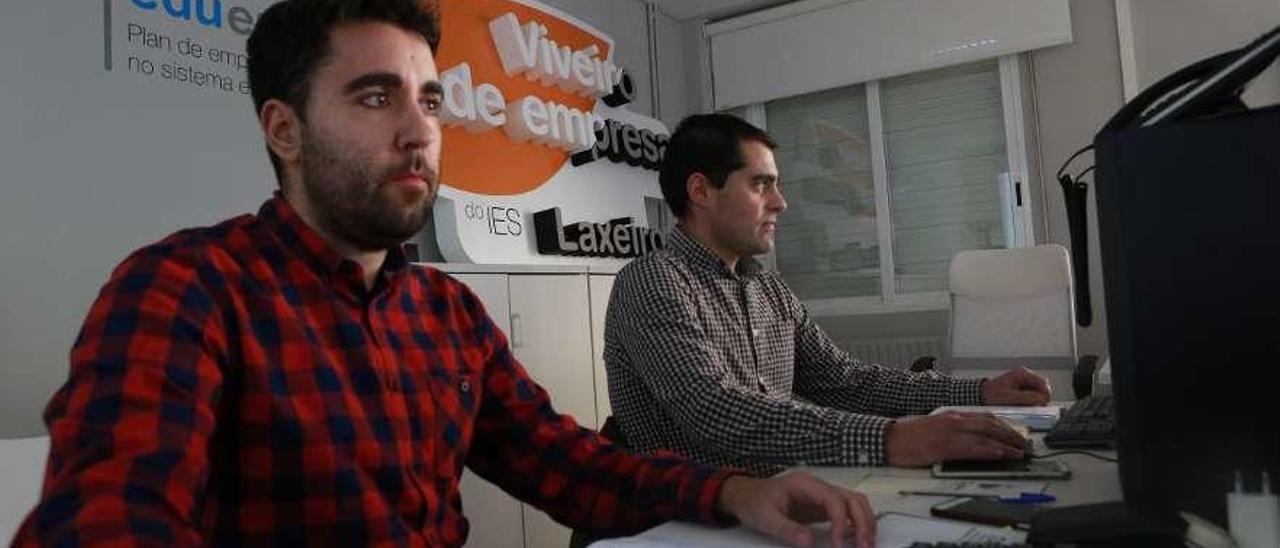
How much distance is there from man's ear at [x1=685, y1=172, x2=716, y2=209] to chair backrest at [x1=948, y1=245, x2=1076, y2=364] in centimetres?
146

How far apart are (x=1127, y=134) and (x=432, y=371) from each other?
2.74 feet

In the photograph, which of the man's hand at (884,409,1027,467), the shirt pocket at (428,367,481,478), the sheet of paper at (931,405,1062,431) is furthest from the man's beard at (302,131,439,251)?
the sheet of paper at (931,405,1062,431)

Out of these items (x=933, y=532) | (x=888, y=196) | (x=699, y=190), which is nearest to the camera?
(x=933, y=532)

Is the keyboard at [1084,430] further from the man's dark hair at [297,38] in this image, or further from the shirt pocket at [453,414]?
the man's dark hair at [297,38]

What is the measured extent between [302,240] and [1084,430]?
1145mm

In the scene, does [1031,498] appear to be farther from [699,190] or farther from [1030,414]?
[699,190]

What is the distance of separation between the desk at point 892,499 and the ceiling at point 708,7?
13.0ft

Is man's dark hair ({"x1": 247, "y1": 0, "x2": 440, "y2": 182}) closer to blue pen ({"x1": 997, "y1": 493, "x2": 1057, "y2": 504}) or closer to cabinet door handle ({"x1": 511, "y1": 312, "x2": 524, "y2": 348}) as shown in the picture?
blue pen ({"x1": 997, "y1": 493, "x2": 1057, "y2": 504})

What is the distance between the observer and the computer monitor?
73 centimetres

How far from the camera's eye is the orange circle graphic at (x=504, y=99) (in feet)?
10.4

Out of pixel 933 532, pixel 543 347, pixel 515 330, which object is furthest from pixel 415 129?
pixel 543 347

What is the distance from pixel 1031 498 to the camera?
0.98 metres

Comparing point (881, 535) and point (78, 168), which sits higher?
point (78, 168)

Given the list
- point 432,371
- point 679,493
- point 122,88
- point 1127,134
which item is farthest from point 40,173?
point 1127,134
